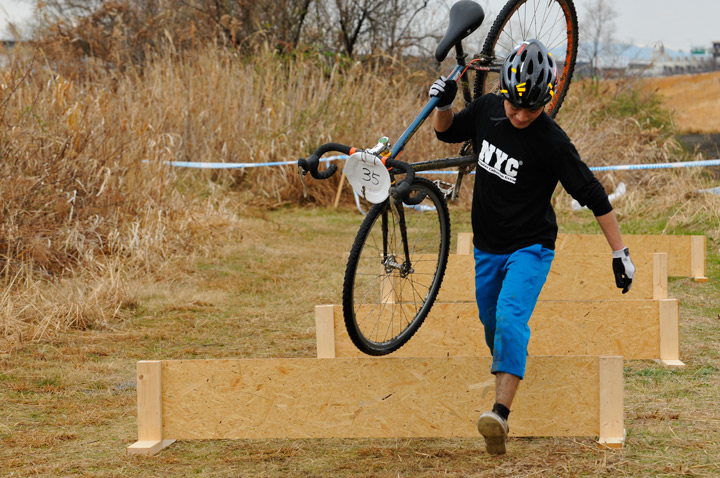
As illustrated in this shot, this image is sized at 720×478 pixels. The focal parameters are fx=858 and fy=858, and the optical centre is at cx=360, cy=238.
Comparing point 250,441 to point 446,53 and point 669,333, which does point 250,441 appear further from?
point 669,333

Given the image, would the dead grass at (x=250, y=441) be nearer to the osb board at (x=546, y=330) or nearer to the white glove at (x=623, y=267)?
the osb board at (x=546, y=330)

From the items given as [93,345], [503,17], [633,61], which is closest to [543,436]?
[503,17]

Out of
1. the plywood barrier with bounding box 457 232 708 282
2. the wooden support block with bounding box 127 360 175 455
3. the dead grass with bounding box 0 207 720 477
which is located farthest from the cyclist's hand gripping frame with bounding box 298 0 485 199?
the plywood barrier with bounding box 457 232 708 282

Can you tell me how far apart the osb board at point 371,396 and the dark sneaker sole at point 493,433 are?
414 millimetres

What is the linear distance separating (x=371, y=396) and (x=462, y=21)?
2.08 meters

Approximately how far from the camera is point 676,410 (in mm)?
4883

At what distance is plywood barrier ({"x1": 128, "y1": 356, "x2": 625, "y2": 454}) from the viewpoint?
4246 mm

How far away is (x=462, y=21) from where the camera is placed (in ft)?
15.4

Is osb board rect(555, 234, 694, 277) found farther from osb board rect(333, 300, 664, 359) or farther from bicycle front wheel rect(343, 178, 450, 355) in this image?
bicycle front wheel rect(343, 178, 450, 355)

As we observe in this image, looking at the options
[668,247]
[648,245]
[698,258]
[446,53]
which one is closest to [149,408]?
[446,53]

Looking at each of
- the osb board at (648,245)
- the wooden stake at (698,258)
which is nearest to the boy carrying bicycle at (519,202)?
the osb board at (648,245)

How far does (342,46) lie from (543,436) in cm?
1703

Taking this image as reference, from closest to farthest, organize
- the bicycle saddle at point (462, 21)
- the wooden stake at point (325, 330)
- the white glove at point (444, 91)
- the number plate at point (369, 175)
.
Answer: the number plate at point (369, 175) < the white glove at point (444, 91) < the bicycle saddle at point (462, 21) < the wooden stake at point (325, 330)

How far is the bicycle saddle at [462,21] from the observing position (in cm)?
467
